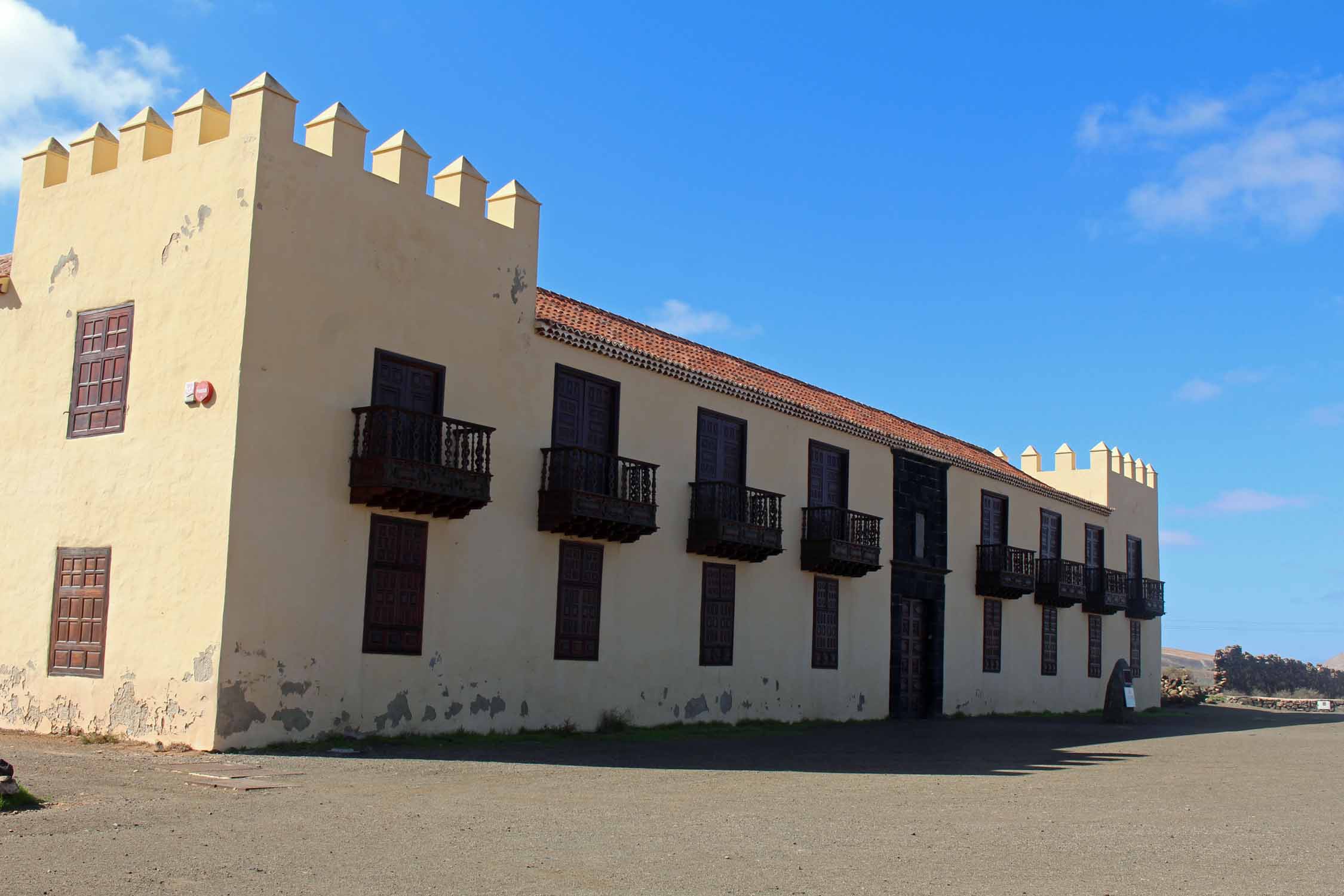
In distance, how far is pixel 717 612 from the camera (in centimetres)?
2106

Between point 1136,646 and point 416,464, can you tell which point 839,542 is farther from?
point 1136,646

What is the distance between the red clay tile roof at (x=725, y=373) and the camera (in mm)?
19312

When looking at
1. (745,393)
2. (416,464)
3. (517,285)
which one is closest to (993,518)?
(745,393)

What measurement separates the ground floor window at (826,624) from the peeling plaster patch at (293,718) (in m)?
11.3

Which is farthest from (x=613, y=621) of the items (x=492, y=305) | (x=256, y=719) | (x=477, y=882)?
(x=477, y=882)

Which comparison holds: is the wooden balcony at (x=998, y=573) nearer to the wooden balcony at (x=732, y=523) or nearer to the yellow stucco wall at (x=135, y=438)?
the wooden balcony at (x=732, y=523)

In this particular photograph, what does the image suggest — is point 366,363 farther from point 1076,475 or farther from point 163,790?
point 1076,475

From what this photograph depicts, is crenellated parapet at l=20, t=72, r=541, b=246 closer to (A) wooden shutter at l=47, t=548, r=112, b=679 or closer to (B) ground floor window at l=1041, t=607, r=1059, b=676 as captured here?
(A) wooden shutter at l=47, t=548, r=112, b=679

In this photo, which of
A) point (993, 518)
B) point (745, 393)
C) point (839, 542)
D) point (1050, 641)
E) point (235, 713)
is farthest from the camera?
point (1050, 641)

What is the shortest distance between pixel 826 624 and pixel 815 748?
6.41 m

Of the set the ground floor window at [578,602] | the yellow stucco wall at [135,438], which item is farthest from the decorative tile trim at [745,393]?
the yellow stucco wall at [135,438]

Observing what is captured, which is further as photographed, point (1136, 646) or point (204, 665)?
point (1136, 646)

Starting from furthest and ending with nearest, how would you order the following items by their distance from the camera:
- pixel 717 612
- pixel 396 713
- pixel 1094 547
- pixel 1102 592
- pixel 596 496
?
pixel 1094 547, pixel 1102 592, pixel 717 612, pixel 596 496, pixel 396 713

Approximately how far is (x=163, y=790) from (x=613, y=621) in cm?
905
